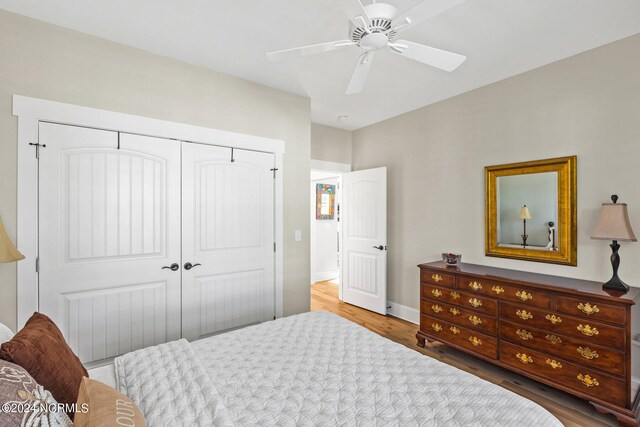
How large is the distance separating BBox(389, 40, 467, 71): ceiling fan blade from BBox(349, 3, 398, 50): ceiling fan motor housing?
7 centimetres

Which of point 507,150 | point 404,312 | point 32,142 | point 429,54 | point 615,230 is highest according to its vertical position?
point 429,54

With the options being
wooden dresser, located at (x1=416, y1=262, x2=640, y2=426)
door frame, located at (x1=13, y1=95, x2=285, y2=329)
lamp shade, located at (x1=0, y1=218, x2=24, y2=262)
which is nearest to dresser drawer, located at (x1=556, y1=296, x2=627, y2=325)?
wooden dresser, located at (x1=416, y1=262, x2=640, y2=426)

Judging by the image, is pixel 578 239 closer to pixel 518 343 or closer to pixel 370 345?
pixel 518 343

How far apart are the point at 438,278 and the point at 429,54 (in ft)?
6.70

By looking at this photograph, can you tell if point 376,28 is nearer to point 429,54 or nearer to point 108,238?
point 429,54

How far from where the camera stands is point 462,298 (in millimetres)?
2766

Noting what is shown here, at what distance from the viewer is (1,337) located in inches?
47.6

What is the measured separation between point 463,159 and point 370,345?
7.96ft

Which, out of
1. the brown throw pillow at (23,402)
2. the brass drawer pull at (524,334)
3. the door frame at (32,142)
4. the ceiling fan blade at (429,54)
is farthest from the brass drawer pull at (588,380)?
the door frame at (32,142)

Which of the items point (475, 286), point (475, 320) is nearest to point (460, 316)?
point (475, 320)

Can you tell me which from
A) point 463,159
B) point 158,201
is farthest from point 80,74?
point 463,159

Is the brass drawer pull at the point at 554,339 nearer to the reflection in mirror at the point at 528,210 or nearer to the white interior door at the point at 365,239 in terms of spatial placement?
the reflection in mirror at the point at 528,210

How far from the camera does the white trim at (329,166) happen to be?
4.29 metres

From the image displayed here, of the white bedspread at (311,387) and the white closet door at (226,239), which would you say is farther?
the white closet door at (226,239)
